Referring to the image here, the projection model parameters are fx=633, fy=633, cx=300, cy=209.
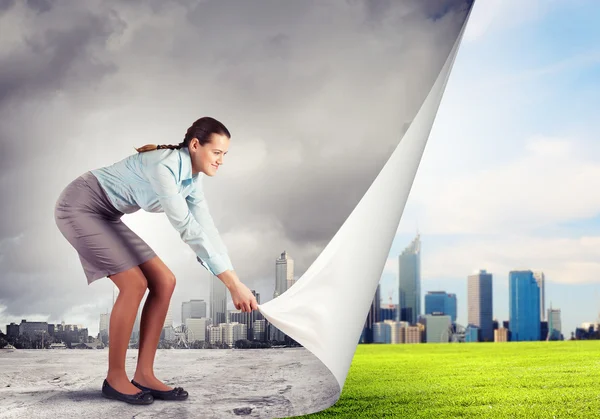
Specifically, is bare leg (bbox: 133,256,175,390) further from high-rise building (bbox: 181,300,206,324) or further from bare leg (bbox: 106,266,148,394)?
high-rise building (bbox: 181,300,206,324)

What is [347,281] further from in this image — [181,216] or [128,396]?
[128,396]

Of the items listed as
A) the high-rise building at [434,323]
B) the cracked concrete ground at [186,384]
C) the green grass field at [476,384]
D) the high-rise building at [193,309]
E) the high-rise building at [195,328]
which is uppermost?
the high-rise building at [193,309]

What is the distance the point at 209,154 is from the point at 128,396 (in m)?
1.13

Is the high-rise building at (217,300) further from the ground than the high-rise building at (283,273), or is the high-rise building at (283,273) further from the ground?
the high-rise building at (283,273)

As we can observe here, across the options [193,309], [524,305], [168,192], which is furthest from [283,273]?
[524,305]

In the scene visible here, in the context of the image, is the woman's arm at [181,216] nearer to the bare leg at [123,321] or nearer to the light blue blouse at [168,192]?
the light blue blouse at [168,192]

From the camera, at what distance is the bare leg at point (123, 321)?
2.75 metres

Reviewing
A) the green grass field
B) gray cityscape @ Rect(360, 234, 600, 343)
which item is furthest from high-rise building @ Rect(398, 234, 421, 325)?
the green grass field

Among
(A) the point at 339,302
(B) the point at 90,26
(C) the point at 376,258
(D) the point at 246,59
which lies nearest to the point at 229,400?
(A) the point at 339,302

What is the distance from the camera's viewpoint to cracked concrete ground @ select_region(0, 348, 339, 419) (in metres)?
2.81

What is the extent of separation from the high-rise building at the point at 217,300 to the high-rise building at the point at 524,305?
17.1 meters

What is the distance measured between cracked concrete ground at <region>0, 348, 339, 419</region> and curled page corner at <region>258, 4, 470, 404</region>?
322mm

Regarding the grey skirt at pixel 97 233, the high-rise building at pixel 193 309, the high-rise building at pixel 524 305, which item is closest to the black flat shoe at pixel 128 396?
the grey skirt at pixel 97 233

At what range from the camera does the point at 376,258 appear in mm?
3059
